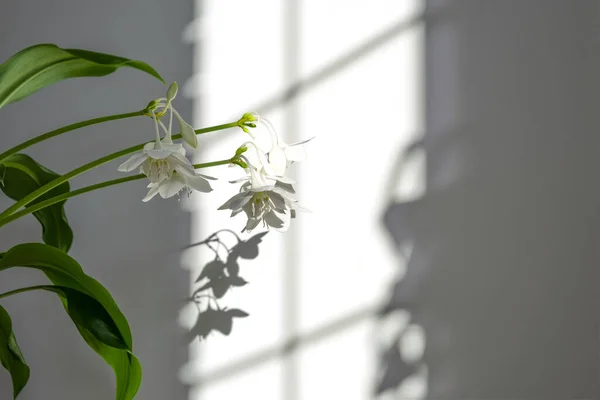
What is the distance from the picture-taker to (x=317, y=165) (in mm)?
1204

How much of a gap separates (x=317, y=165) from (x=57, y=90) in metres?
0.54

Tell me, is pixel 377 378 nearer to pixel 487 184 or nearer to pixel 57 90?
pixel 487 184

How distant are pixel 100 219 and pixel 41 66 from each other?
0.51 m

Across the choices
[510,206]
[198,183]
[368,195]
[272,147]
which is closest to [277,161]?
[272,147]

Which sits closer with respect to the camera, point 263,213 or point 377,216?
point 263,213

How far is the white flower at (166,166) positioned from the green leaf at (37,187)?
0.83ft

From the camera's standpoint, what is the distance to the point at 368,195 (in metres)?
1.20

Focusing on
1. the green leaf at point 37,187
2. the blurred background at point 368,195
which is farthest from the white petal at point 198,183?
the blurred background at point 368,195

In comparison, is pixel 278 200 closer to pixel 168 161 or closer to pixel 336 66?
pixel 168 161

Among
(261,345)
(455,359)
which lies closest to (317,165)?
(261,345)

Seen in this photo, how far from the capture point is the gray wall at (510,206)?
47.3 inches

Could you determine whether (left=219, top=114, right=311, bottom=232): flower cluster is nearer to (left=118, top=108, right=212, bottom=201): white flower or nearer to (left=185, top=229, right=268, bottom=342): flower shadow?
(left=118, top=108, right=212, bottom=201): white flower

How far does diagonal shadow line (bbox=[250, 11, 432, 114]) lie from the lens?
1207 mm

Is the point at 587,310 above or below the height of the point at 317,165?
below
